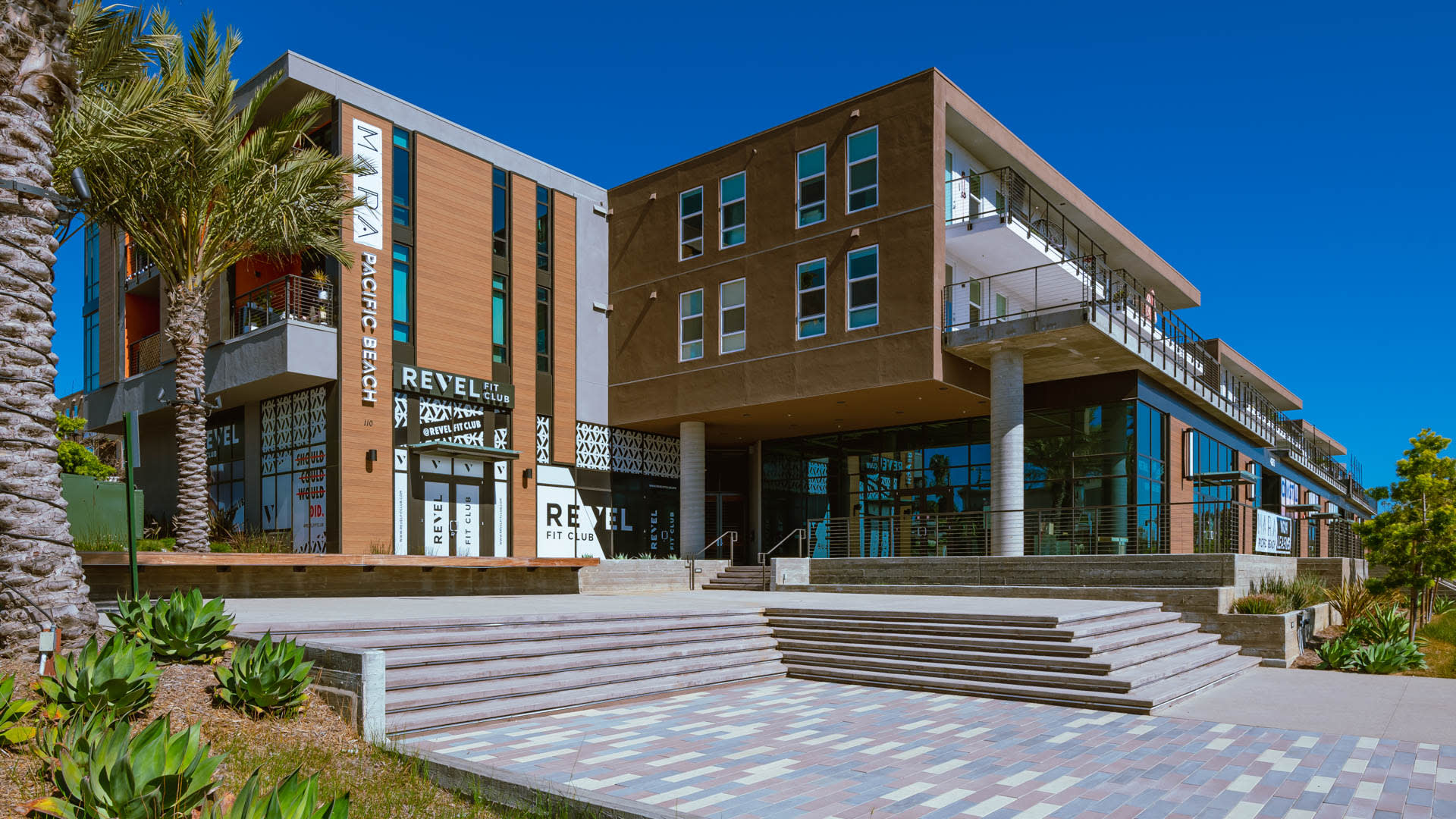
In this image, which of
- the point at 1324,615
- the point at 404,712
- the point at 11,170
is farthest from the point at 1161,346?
the point at 11,170

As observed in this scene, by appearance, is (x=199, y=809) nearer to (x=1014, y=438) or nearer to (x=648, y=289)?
(x=1014, y=438)

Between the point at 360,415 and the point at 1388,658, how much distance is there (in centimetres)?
1916

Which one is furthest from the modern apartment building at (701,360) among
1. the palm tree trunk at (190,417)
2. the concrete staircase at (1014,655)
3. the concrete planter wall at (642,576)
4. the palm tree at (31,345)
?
the palm tree at (31,345)

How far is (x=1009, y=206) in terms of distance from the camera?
21.9 m

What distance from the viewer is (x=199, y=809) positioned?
Result: 5.09m

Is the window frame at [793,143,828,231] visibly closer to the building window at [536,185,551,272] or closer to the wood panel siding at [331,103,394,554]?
the building window at [536,185,551,272]

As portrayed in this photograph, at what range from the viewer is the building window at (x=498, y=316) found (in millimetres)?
25359

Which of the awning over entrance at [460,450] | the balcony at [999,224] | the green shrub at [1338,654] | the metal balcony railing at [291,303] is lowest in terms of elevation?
the green shrub at [1338,654]

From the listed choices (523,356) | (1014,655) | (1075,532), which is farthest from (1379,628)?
(523,356)

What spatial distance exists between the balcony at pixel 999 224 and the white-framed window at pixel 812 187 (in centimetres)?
291

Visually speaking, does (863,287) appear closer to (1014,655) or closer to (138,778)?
(1014,655)

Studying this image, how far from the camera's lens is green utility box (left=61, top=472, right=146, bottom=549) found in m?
18.0

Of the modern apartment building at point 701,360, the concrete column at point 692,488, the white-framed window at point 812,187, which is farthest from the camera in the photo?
the concrete column at point 692,488

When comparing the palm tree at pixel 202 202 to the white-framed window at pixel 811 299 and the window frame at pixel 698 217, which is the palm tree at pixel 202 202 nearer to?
the window frame at pixel 698 217
